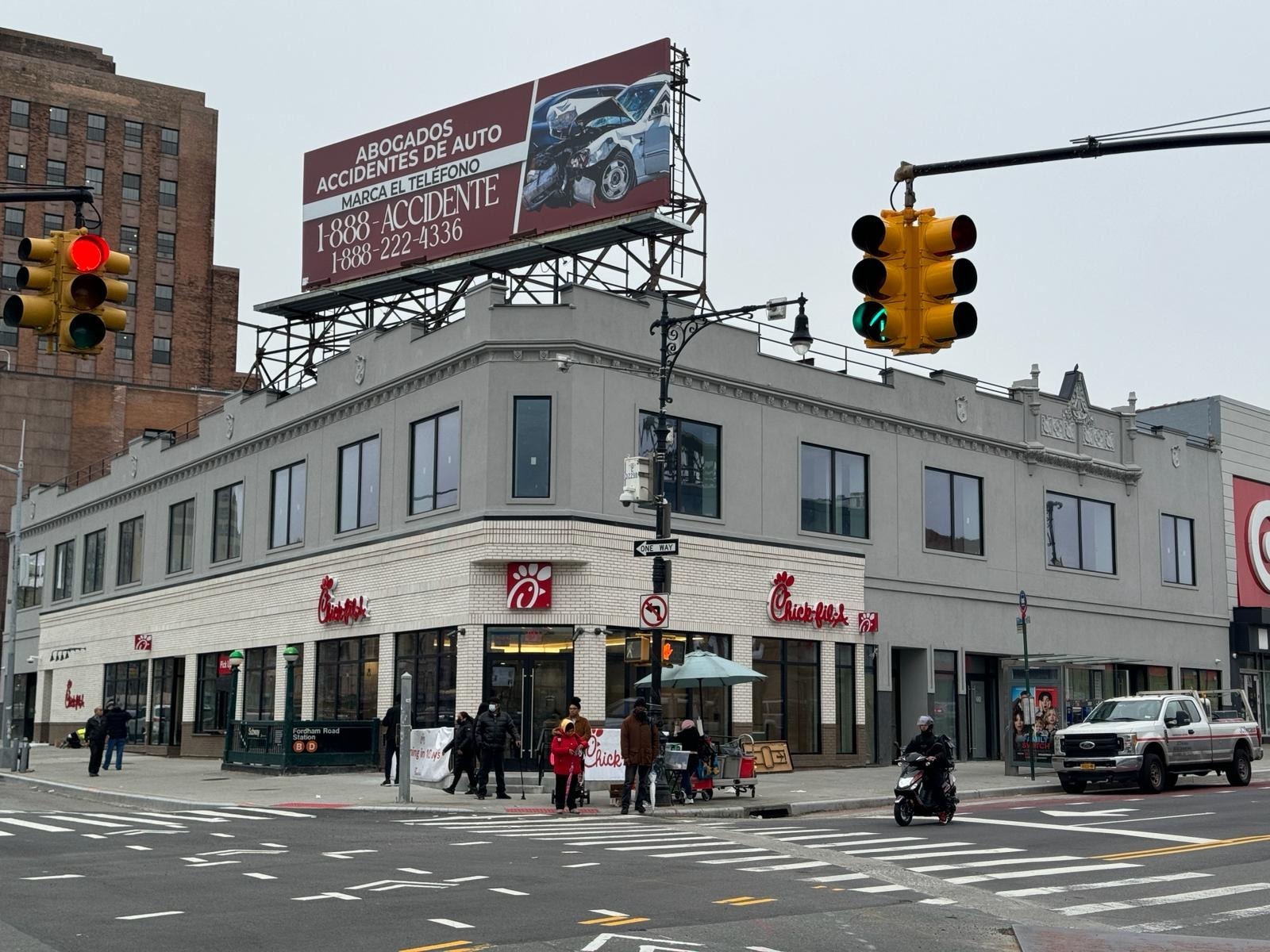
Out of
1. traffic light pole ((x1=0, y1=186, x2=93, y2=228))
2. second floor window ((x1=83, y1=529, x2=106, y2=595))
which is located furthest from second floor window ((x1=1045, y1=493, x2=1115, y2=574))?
traffic light pole ((x1=0, y1=186, x2=93, y2=228))

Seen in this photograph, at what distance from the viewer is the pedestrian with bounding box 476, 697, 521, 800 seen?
2698cm

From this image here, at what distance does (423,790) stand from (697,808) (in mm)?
6696

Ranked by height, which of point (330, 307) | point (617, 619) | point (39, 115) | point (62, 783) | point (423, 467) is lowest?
point (62, 783)

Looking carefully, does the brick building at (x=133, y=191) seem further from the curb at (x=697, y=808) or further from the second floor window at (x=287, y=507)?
the curb at (x=697, y=808)

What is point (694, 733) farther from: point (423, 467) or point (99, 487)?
point (99, 487)

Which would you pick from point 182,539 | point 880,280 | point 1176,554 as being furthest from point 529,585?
point 1176,554

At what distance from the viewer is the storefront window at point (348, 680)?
116ft

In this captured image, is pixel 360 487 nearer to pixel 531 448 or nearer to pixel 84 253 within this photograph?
pixel 531 448

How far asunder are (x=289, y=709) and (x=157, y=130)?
7192 cm

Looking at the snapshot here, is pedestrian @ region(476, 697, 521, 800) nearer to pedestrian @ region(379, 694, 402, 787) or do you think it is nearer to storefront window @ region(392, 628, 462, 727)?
pedestrian @ region(379, 694, 402, 787)

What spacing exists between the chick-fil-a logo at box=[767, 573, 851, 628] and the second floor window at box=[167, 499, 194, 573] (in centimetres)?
1956

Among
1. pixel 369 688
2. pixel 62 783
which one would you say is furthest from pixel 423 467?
pixel 62 783

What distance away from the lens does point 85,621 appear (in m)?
53.9

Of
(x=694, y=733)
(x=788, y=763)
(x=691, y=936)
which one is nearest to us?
(x=691, y=936)
